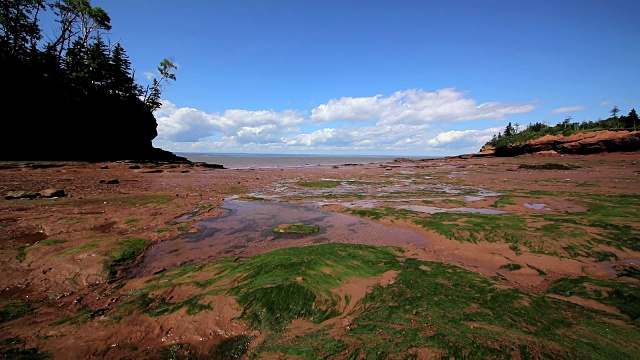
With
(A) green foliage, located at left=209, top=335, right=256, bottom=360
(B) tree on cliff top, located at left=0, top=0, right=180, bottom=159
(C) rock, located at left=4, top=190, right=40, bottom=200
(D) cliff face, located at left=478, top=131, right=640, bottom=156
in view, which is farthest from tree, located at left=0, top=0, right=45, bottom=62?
(D) cliff face, located at left=478, top=131, right=640, bottom=156

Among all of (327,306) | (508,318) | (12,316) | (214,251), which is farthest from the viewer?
(214,251)

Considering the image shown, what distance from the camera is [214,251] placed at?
831 cm

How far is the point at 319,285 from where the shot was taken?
5.67m

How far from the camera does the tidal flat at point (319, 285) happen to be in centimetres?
392

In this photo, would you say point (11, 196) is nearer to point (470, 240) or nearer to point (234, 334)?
point (234, 334)

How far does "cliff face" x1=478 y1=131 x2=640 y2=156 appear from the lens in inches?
1770

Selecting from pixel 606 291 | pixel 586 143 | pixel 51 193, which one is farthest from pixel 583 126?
pixel 51 193

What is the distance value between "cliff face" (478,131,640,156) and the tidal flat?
51.9 m

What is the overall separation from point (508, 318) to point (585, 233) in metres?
7.36

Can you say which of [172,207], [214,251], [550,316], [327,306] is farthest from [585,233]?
[172,207]

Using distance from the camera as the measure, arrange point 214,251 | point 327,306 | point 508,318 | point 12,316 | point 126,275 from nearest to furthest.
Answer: point 508,318
point 12,316
point 327,306
point 126,275
point 214,251

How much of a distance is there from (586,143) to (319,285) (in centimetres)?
6722

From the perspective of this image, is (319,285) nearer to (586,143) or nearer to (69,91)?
(69,91)

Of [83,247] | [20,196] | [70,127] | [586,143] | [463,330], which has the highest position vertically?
[70,127]
